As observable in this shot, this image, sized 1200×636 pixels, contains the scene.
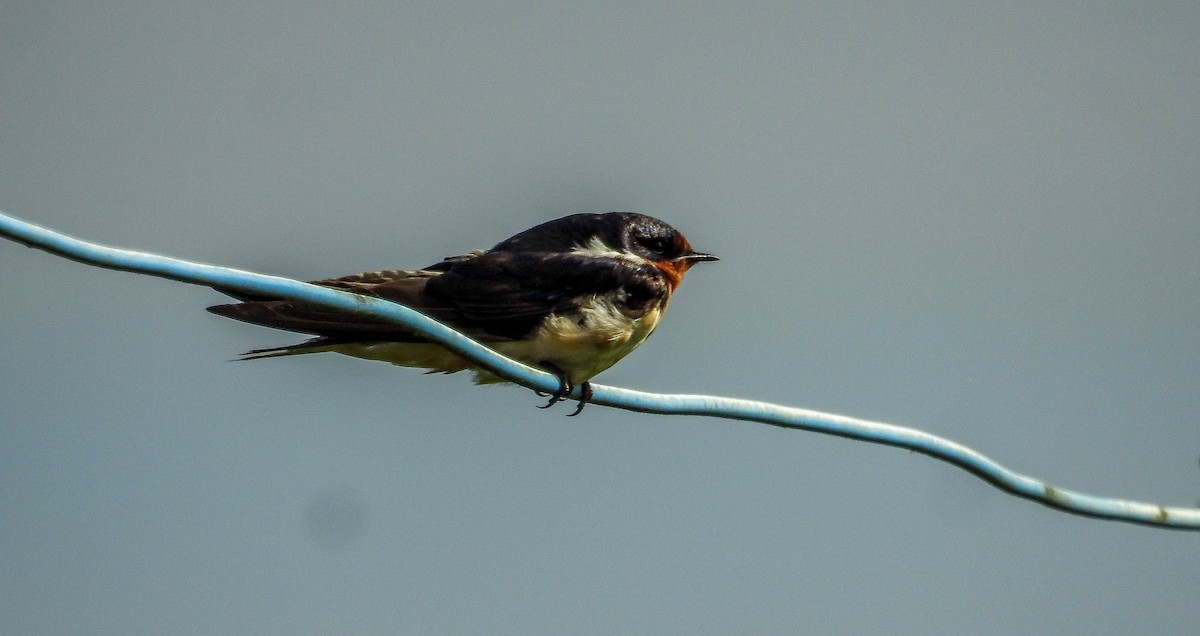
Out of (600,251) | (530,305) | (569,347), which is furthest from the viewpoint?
(600,251)

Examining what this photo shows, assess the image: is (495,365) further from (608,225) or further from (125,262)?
(608,225)

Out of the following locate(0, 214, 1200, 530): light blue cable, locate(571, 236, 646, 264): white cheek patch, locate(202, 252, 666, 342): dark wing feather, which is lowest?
locate(0, 214, 1200, 530): light blue cable

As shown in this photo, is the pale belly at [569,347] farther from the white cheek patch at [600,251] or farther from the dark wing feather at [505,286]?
the white cheek patch at [600,251]

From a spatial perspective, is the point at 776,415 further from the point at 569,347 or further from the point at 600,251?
the point at 600,251

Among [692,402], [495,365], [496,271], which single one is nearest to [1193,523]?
[692,402]

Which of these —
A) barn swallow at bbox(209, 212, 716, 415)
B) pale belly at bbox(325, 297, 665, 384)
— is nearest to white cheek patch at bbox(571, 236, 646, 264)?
barn swallow at bbox(209, 212, 716, 415)

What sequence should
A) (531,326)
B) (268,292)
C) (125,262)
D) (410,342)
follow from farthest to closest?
(531,326) → (410,342) → (268,292) → (125,262)

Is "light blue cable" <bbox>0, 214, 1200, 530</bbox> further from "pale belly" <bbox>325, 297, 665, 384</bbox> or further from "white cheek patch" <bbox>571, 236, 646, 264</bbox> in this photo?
"white cheek patch" <bbox>571, 236, 646, 264</bbox>

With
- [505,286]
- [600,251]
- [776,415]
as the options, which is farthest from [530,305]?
[776,415]
